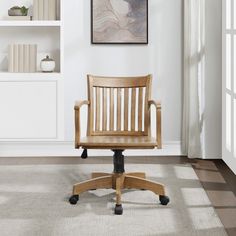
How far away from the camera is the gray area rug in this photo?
3406 mm

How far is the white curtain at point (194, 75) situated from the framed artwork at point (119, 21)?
40 centimetres

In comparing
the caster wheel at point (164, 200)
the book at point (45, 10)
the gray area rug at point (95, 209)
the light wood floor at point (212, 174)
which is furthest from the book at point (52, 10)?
the caster wheel at point (164, 200)

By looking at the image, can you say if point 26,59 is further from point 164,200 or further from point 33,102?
point 164,200

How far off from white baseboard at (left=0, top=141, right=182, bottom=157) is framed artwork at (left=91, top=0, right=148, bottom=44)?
39.4 inches

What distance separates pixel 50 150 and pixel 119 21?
1.35 metres

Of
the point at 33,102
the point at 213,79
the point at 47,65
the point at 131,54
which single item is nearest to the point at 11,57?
the point at 47,65

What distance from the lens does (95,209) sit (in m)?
3.84

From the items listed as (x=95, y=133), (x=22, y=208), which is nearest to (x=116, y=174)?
(x=95, y=133)

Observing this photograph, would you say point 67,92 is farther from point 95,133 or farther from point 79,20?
point 95,133

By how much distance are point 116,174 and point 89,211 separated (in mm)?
410

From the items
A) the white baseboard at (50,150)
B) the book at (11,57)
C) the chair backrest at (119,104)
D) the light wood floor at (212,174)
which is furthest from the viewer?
the white baseboard at (50,150)

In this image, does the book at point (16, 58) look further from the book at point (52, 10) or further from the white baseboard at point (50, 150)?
the white baseboard at point (50, 150)

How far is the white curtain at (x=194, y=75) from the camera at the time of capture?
5.47 metres

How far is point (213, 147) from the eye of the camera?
222 inches
